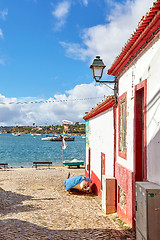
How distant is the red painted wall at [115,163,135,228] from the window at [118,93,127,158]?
537 millimetres

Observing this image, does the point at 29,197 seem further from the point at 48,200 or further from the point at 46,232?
the point at 46,232

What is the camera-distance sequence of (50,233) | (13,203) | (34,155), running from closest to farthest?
(50,233) → (13,203) → (34,155)

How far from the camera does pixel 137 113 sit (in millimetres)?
7125

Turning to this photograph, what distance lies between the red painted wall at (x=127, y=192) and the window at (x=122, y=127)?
54 centimetres

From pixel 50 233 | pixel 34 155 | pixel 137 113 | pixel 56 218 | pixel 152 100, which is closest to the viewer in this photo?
pixel 152 100

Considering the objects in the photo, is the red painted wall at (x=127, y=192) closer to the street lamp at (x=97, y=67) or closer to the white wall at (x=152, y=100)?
the white wall at (x=152, y=100)

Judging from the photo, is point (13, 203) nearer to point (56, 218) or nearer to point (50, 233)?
point (56, 218)

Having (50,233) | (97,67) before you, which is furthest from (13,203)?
(97,67)

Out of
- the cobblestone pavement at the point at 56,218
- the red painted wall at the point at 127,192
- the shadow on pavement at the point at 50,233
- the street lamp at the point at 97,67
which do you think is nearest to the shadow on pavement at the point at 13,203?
the cobblestone pavement at the point at 56,218

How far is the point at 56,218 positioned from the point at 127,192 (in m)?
3.04

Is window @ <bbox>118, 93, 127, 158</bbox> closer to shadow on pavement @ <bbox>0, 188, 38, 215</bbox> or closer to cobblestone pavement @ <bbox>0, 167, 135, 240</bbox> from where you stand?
cobblestone pavement @ <bbox>0, 167, 135, 240</bbox>

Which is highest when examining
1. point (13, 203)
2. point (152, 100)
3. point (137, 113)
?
point (152, 100)

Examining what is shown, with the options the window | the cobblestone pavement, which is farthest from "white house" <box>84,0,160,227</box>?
the cobblestone pavement

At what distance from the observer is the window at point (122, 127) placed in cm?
853
